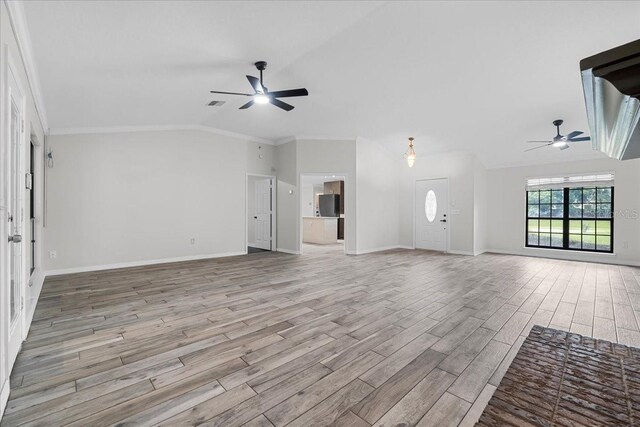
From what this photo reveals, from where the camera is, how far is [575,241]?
264 inches

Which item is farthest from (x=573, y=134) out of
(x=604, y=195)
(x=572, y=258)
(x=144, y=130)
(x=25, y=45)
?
(x=144, y=130)

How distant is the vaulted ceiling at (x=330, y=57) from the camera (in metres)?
2.80

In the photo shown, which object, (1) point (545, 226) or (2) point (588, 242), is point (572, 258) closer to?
(2) point (588, 242)

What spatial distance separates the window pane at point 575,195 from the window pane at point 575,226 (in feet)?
1.59

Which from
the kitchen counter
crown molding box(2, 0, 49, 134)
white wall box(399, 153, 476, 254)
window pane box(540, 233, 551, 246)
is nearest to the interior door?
crown molding box(2, 0, 49, 134)

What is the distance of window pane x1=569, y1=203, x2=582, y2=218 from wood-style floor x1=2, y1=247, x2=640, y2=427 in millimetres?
2307

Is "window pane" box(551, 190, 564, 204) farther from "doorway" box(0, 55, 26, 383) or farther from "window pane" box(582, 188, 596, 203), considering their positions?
"doorway" box(0, 55, 26, 383)

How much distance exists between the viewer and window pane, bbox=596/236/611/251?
6.26 metres

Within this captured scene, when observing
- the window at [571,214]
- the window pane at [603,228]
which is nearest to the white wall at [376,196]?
the window at [571,214]

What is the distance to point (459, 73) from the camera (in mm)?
4203

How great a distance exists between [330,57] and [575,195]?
665 cm

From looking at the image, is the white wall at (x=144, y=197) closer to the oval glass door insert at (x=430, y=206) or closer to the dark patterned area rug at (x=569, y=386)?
the oval glass door insert at (x=430, y=206)

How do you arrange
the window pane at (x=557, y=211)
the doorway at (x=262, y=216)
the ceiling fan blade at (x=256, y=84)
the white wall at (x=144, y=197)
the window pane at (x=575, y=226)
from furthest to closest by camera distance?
the doorway at (x=262, y=216) < the window pane at (x=557, y=211) < the window pane at (x=575, y=226) < the white wall at (x=144, y=197) < the ceiling fan blade at (x=256, y=84)

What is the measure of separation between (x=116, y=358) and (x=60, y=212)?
414 cm
